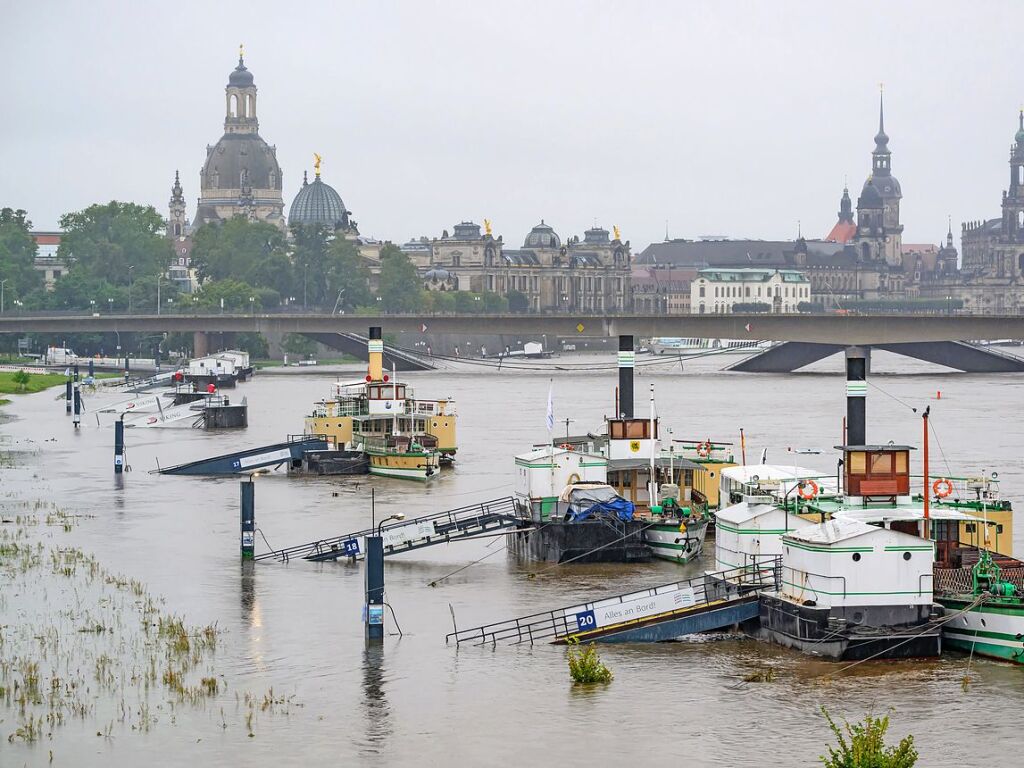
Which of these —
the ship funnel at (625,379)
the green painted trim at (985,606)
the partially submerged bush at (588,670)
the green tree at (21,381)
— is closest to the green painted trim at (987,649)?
the green painted trim at (985,606)

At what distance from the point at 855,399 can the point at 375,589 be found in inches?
518

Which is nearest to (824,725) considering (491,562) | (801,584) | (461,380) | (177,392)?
(801,584)

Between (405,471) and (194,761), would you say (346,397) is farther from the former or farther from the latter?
(194,761)

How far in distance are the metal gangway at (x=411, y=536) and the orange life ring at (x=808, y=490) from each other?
8398 millimetres

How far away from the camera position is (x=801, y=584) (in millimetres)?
35031

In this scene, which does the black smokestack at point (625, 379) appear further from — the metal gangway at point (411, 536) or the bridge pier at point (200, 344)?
the bridge pier at point (200, 344)

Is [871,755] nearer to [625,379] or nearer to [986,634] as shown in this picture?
[986,634]

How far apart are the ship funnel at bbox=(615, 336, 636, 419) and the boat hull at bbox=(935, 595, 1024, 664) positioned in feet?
82.3

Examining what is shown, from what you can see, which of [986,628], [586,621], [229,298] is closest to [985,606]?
[986,628]

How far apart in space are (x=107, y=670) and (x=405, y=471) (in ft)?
108

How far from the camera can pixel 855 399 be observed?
43906mm

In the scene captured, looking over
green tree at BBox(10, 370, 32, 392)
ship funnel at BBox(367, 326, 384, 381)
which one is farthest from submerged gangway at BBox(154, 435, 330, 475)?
green tree at BBox(10, 370, 32, 392)

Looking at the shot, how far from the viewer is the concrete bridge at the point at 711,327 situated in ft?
418

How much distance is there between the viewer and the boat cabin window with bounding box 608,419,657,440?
50312 millimetres
